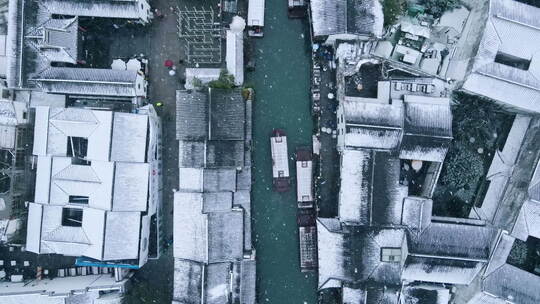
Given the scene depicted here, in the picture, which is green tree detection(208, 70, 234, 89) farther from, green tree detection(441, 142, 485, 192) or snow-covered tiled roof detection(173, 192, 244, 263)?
green tree detection(441, 142, 485, 192)

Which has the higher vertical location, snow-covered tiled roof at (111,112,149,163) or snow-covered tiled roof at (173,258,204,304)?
snow-covered tiled roof at (111,112,149,163)

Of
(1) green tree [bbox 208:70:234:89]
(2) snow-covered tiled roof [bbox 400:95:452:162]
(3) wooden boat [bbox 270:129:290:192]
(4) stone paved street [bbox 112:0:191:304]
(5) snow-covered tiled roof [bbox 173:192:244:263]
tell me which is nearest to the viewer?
(5) snow-covered tiled roof [bbox 173:192:244:263]

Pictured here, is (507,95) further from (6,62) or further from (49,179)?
(6,62)

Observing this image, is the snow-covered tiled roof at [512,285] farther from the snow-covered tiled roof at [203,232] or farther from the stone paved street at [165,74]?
the stone paved street at [165,74]

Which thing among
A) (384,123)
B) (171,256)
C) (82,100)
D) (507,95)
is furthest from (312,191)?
(82,100)

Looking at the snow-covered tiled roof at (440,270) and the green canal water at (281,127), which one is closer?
the snow-covered tiled roof at (440,270)

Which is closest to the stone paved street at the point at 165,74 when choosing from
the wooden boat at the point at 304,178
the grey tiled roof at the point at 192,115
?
the grey tiled roof at the point at 192,115

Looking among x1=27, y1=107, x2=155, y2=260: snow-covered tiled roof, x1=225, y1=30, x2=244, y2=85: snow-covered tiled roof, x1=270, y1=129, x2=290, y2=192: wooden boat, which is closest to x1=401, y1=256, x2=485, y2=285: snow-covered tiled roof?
x1=270, y1=129, x2=290, y2=192: wooden boat
